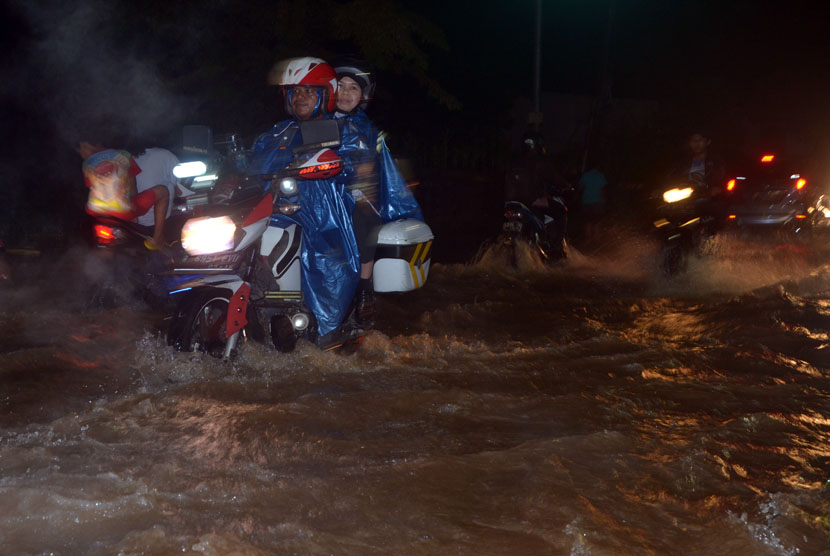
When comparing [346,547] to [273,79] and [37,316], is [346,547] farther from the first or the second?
[37,316]

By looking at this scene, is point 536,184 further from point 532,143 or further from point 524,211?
point 532,143

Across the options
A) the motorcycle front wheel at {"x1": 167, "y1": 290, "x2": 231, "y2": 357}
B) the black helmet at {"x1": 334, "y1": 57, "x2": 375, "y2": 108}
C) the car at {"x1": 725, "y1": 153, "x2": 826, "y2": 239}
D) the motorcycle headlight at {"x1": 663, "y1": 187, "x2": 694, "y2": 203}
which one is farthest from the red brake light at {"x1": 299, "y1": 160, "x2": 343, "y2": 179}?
the car at {"x1": 725, "y1": 153, "x2": 826, "y2": 239}

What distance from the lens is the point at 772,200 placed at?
10.9m

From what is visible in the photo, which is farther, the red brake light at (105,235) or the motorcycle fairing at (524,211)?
the motorcycle fairing at (524,211)

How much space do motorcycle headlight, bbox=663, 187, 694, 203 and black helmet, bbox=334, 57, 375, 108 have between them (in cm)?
504

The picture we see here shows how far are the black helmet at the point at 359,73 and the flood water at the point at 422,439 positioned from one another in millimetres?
1832

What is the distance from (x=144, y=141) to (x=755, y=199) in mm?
7720

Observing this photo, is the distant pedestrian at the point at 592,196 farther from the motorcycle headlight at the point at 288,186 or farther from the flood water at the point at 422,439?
the motorcycle headlight at the point at 288,186

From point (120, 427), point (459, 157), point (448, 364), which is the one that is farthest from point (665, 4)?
point (120, 427)

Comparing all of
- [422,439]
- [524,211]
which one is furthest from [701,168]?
[422,439]

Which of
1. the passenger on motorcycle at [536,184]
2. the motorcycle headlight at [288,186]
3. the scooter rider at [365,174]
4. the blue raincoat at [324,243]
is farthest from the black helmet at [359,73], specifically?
the passenger on motorcycle at [536,184]

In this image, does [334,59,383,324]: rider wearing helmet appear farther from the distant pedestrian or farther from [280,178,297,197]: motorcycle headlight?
the distant pedestrian

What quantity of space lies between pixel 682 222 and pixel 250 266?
6252 millimetres

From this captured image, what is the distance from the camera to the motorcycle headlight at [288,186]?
486cm
